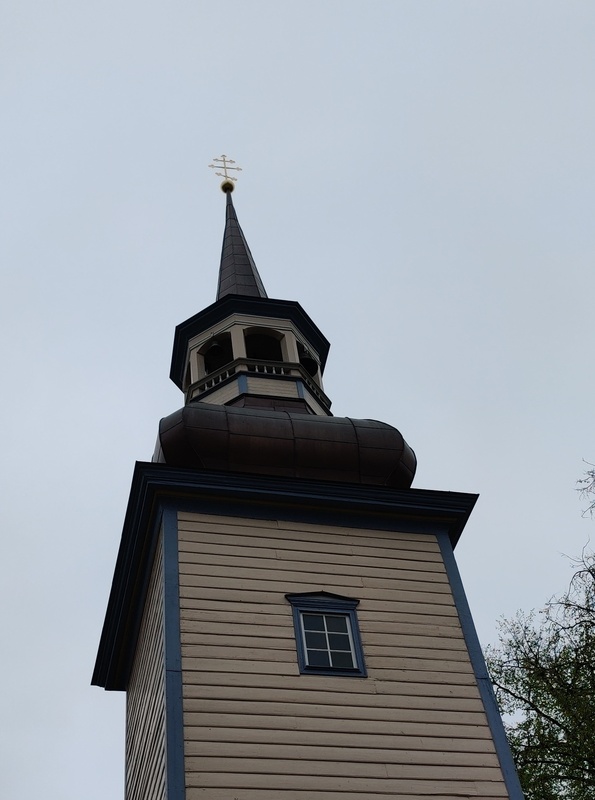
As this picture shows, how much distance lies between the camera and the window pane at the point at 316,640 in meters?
12.9

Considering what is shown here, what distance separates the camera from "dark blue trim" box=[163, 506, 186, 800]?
35.9 feet

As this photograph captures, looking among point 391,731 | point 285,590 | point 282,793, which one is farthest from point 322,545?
point 282,793

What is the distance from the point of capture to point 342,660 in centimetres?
1277

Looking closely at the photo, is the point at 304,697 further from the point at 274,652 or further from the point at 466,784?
the point at 466,784

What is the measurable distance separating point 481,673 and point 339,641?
1.75m

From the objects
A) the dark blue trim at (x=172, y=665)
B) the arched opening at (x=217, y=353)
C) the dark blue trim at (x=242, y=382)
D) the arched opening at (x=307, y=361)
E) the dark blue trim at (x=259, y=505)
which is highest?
the arched opening at (x=217, y=353)

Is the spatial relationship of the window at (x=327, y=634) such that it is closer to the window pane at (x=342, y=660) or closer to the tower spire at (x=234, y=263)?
the window pane at (x=342, y=660)

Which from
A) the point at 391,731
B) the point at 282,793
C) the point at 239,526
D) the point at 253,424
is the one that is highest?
the point at 253,424

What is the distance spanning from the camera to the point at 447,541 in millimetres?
14984

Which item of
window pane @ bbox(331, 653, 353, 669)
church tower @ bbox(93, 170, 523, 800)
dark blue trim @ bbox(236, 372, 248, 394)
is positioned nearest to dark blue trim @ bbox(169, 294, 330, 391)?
dark blue trim @ bbox(236, 372, 248, 394)

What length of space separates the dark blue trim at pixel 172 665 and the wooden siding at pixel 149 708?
0.20 meters

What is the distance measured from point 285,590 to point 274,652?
1.02 meters

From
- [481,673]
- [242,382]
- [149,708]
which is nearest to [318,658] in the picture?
[481,673]

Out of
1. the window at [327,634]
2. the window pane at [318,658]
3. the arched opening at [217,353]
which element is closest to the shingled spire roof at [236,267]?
the arched opening at [217,353]
